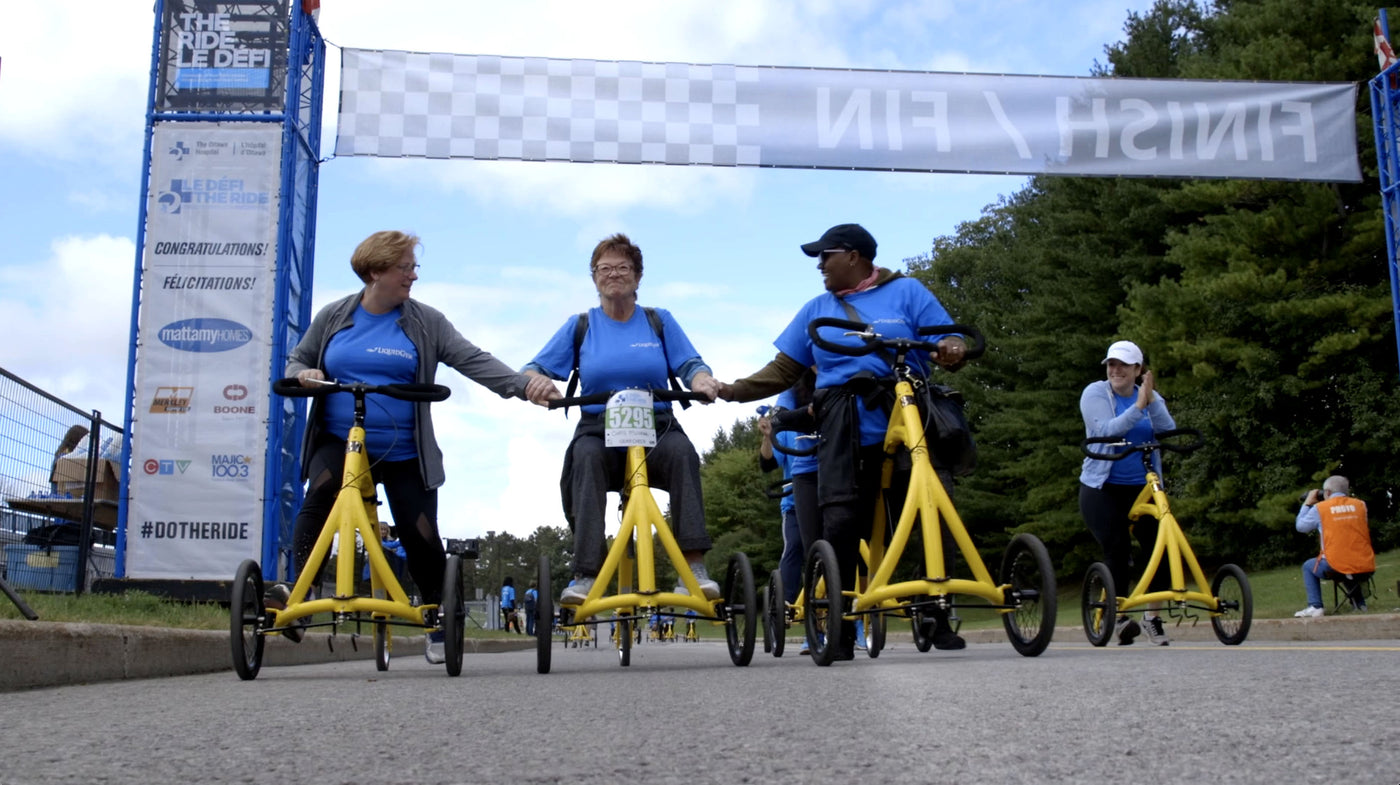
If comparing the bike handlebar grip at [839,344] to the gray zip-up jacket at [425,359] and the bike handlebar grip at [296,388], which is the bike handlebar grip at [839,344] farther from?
the bike handlebar grip at [296,388]

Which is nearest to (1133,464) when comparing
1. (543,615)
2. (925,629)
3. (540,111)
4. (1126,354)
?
(1126,354)

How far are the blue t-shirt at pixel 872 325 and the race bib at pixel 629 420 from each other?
30.1 inches

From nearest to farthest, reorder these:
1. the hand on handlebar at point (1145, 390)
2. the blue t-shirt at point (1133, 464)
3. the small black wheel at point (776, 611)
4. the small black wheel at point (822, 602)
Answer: the small black wheel at point (822, 602)
the small black wheel at point (776, 611)
the hand on handlebar at point (1145, 390)
the blue t-shirt at point (1133, 464)

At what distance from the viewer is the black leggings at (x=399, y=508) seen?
5.92m

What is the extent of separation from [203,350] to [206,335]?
146 mm

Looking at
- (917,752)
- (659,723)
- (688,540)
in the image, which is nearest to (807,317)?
(688,540)

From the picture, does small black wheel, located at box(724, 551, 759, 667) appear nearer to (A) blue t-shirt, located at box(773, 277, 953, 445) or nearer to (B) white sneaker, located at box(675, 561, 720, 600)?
(B) white sneaker, located at box(675, 561, 720, 600)

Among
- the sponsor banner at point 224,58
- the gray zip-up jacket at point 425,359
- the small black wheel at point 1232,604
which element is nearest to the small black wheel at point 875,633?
the gray zip-up jacket at point 425,359

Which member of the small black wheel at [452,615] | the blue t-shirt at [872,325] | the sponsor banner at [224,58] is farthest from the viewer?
the sponsor banner at [224,58]

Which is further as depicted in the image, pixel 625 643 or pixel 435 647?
pixel 435 647

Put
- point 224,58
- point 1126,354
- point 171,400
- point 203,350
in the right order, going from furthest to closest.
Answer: point 224,58 < point 203,350 < point 171,400 < point 1126,354

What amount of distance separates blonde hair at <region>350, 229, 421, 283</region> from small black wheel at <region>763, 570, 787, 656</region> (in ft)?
7.17

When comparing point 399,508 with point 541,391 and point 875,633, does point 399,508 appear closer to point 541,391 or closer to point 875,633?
point 541,391

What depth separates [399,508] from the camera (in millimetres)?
6094
